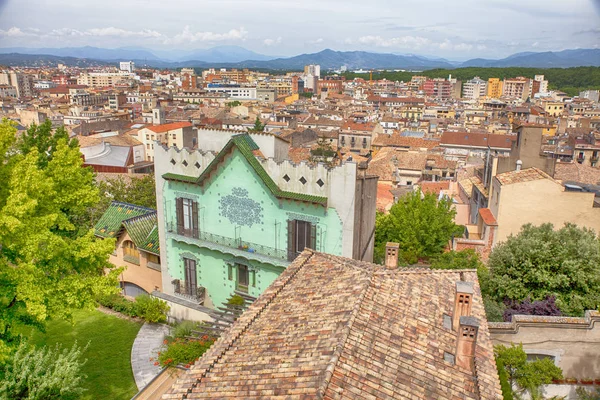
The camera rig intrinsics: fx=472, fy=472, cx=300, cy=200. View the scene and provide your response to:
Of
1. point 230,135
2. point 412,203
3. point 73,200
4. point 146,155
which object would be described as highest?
point 230,135

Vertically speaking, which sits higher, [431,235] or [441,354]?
[441,354]

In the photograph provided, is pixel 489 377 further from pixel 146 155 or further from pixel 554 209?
pixel 146 155

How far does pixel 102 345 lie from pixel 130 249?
6.63 metres

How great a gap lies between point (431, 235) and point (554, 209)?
6983 mm

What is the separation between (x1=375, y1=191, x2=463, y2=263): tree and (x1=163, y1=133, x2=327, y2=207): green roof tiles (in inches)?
403

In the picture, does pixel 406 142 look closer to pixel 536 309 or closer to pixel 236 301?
pixel 536 309

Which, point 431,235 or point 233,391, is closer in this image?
point 233,391

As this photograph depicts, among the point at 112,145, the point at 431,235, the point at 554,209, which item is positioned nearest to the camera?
the point at 554,209

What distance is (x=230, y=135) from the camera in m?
22.8

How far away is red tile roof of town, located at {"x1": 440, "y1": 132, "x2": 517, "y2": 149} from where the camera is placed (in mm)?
76875

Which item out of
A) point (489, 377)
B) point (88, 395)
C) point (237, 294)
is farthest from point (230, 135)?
point (489, 377)

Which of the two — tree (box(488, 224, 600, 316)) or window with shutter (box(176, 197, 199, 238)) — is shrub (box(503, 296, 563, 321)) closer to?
tree (box(488, 224, 600, 316))

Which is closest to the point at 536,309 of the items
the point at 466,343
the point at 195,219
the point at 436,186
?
the point at 466,343

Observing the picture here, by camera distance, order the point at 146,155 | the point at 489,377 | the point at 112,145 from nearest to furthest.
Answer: the point at 489,377 → the point at 112,145 → the point at 146,155
